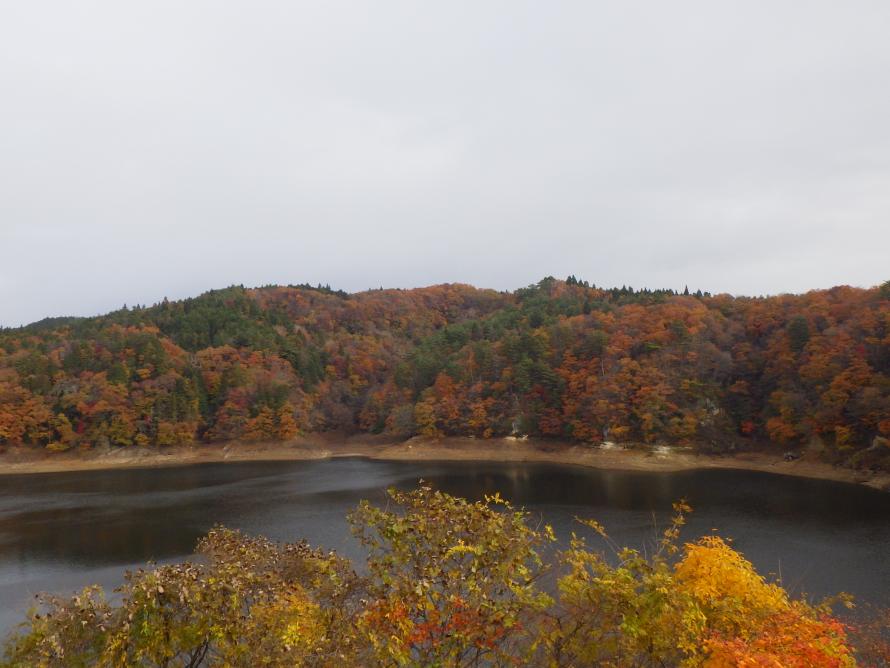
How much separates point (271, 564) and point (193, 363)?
81543 mm

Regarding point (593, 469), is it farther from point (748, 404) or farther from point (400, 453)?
point (400, 453)

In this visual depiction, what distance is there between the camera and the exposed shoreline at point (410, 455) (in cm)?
5131

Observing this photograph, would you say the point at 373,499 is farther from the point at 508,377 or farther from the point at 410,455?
the point at 508,377

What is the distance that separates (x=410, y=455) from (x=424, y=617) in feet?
206

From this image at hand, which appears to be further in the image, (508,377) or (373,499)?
(508,377)

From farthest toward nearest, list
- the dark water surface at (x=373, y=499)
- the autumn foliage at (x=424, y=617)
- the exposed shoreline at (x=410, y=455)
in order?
the exposed shoreline at (x=410, y=455) → the dark water surface at (x=373, y=499) → the autumn foliage at (x=424, y=617)

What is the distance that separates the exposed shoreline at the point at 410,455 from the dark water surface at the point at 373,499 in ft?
11.6

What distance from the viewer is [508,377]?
2783 inches

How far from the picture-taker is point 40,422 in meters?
69.2

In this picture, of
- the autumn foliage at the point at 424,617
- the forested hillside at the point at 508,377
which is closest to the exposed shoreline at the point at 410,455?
the forested hillside at the point at 508,377

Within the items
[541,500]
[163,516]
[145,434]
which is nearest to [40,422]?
[145,434]

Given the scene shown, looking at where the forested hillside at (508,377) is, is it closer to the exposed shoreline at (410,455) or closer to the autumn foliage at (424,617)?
the exposed shoreline at (410,455)

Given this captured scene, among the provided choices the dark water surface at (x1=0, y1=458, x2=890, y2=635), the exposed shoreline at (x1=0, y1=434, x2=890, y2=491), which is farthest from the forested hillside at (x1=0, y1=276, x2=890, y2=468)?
the dark water surface at (x1=0, y1=458, x2=890, y2=635)

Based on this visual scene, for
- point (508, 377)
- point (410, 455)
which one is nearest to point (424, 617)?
point (410, 455)
